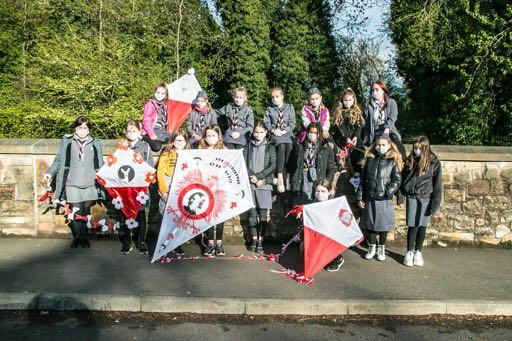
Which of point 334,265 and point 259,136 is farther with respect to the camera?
point 259,136

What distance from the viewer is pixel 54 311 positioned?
221 inches

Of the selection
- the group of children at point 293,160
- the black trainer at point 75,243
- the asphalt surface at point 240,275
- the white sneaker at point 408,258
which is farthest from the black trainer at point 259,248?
the black trainer at point 75,243

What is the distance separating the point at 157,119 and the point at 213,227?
1929 millimetres

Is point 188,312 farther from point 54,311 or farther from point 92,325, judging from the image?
point 54,311

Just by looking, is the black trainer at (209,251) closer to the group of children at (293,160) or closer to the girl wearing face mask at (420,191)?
the group of children at (293,160)

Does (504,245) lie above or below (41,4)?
below

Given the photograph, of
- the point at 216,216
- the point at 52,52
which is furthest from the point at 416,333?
the point at 52,52

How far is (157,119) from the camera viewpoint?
8.12 m

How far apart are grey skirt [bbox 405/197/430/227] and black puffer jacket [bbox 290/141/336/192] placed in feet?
3.75

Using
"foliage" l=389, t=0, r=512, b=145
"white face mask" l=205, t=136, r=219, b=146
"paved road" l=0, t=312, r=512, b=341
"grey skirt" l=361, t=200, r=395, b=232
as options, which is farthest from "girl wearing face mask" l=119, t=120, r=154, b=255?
"foliage" l=389, t=0, r=512, b=145

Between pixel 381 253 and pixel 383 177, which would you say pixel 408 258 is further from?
pixel 383 177

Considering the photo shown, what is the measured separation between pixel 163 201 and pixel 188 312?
206cm

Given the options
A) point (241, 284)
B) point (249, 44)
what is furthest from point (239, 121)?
point (249, 44)

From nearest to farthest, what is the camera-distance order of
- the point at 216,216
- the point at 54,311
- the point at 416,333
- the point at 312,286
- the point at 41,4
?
the point at 416,333, the point at 54,311, the point at 312,286, the point at 216,216, the point at 41,4
